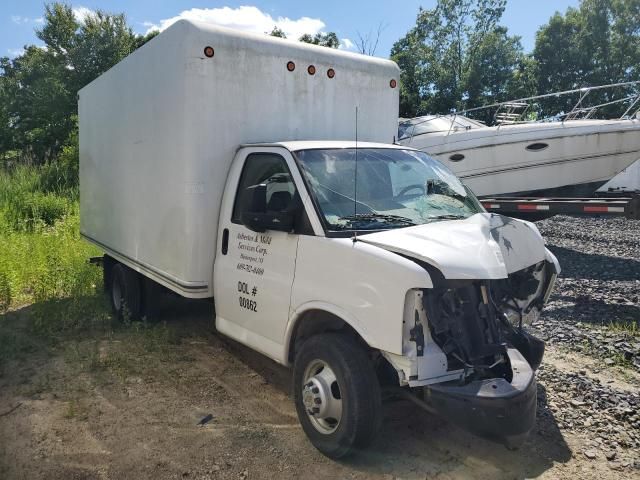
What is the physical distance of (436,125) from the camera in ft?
40.2

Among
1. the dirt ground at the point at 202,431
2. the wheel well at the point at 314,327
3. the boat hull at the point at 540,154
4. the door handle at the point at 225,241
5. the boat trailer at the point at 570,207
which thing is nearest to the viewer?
the dirt ground at the point at 202,431

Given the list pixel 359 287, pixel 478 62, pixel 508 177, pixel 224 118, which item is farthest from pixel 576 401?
pixel 478 62

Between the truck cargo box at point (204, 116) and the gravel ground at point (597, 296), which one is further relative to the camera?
the gravel ground at point (597, 296)

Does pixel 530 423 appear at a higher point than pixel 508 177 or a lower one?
lower

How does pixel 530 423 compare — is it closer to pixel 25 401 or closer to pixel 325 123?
pixel 325 123

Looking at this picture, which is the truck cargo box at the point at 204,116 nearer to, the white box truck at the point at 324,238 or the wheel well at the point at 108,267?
the white box truck at the point at 324,238

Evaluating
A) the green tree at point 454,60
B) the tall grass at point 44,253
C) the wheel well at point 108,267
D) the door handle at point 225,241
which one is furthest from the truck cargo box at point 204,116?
the green tree at point 454,60

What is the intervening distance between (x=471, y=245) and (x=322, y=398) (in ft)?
4.60

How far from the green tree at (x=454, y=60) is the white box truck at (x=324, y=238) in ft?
75.4

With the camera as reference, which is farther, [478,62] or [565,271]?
[478,62]

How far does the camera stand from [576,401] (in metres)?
4.50

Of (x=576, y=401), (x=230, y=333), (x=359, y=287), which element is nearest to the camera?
(x=359, y=287)

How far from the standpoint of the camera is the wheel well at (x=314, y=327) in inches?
150

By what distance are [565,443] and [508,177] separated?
799 cm
